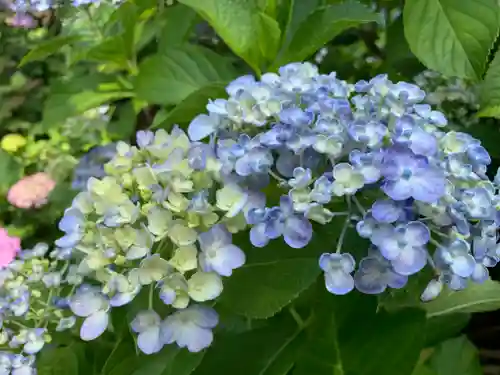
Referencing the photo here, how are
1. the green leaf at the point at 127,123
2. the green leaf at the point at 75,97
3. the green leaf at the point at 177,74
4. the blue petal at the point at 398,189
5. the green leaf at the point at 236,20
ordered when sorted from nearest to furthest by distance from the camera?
the blue petal at the point at 398,189 < the green leaf at the point at 236,20 < the green leaf at the point at 177,74 < the green leaf at the point at 75,97 < the green leaf at the point at 127,123

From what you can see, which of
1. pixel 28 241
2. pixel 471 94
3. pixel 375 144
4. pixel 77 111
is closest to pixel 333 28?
pixel 375 144

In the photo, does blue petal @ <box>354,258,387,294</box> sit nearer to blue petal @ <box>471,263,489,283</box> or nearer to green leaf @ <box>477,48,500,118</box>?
blue petal @ <box>471,263,489,283</box>

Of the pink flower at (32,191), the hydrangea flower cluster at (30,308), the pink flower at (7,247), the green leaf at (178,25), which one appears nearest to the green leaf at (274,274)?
the hydrangea flower cluster at (30,308)

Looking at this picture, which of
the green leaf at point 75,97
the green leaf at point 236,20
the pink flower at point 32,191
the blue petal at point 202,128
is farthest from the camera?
the pink flower at point 32,191

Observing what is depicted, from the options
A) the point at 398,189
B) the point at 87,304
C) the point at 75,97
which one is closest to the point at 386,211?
the point at 398,189

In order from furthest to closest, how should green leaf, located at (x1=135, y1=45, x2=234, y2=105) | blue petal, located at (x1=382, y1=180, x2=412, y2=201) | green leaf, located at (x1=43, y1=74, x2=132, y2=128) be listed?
green leaf, located at (x1=43, y1=74, x2=132, y2=128), green leaf, located at (x1=135, y1=45, x2=234, y2=105), blue petal, located at (x1=382, y1=180, x2=412, y2=201)

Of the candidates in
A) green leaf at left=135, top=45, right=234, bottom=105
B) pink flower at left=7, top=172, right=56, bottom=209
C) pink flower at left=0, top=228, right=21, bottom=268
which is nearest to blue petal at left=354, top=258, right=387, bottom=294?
green leaf at left=135, top=45, right=234, bottom=105

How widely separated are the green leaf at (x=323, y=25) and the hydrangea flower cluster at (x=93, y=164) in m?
0.43

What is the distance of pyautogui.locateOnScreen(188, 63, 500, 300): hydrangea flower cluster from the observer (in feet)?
1.28

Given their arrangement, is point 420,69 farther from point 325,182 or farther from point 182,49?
point 325,182

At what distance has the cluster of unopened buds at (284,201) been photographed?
40 centimetres

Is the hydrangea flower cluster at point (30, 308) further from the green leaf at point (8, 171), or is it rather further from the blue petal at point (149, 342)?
the green leaf at point (8, 171)

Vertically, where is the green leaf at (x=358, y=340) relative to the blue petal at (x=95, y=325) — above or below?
below

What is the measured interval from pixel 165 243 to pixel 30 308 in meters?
0.18
